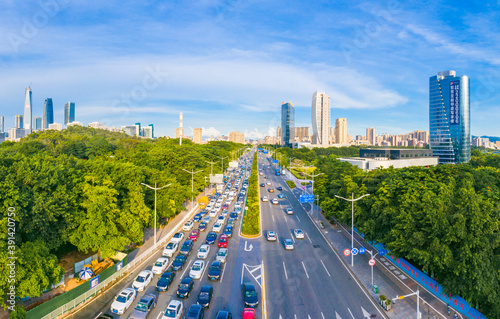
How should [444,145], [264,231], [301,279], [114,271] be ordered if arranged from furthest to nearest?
[444,145], [264,231], [301,279], [114,271]

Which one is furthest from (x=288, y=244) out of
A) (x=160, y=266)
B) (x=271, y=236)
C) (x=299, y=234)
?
(x=160, y=266)

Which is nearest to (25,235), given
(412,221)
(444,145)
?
(412,221)

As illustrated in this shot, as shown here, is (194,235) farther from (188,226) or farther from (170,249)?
(170,249)

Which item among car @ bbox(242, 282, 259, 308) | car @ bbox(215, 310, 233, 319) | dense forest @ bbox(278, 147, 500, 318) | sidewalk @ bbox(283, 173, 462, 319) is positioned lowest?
sidewalk @ bbox(283, 173, 462, 319)

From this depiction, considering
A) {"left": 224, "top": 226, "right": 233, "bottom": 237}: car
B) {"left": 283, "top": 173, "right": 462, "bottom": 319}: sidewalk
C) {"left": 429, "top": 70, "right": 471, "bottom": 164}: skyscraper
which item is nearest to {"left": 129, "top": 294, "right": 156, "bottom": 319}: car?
{"left": 224, "top": 226, "right": 233, "bottom": 237}: car

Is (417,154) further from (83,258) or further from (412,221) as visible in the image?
(83,258)

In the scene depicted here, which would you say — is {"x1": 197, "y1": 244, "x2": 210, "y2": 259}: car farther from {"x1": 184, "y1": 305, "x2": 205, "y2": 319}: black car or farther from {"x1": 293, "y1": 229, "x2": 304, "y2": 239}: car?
{"x1": 293, "y1": 229, "x2": 304, "y2": 239}: car
